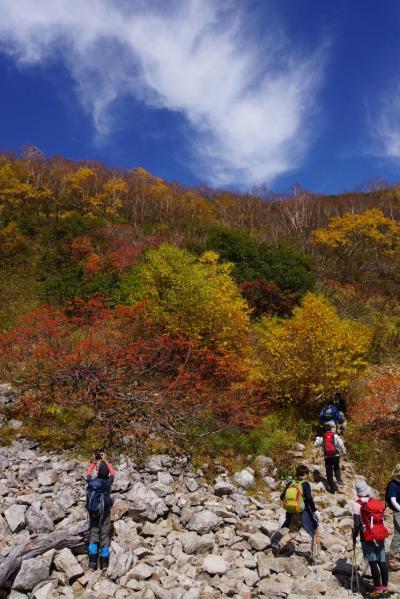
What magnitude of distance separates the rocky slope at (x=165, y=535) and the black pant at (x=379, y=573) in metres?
0.34

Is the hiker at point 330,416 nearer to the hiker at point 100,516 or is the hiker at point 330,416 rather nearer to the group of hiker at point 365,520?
the group of hiker at point 365,520

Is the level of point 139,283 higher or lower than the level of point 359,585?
higher

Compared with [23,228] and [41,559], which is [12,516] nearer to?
[41,559]

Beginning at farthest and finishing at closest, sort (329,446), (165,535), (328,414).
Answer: (328,414), (329,446), (165,535)

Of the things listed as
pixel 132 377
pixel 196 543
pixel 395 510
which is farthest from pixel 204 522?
pixel 132 377

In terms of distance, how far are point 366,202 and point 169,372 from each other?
38.1 meters

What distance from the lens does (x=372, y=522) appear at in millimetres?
5328

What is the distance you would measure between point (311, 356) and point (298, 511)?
262 inches

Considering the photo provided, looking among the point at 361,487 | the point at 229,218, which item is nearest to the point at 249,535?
the point at 361,487

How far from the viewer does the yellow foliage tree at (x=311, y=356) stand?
1242 centimetres

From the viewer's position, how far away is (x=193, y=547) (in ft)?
20.7

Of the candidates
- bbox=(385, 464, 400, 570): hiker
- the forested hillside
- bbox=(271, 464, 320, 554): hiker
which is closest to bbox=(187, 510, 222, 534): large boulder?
bbox=(271, 464, 320, 554): hiker

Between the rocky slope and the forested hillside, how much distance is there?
1.34 meters

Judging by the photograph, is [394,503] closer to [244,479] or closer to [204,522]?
[204,522]
